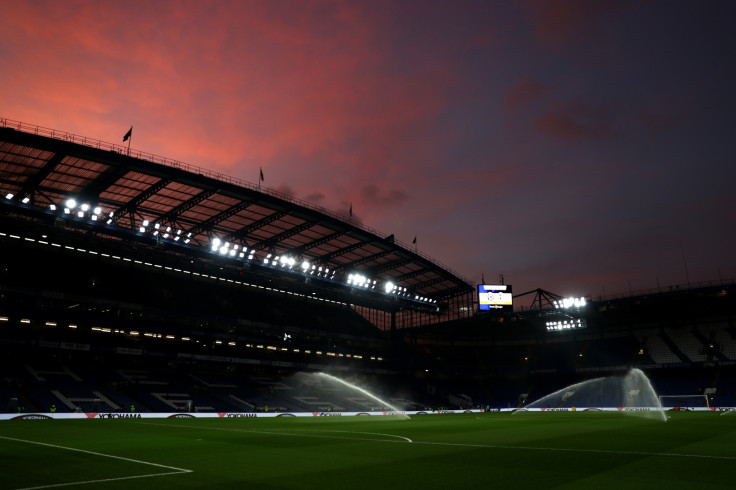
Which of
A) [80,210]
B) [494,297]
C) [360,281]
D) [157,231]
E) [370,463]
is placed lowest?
[370,463]

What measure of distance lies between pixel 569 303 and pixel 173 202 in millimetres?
53560

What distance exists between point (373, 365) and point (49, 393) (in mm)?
46187

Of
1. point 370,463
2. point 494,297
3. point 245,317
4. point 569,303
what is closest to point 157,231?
point 245,317

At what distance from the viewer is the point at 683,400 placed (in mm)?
64688

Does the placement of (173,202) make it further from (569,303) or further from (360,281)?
(569,303)

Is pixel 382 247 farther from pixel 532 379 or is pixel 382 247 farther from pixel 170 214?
pixel 532 379

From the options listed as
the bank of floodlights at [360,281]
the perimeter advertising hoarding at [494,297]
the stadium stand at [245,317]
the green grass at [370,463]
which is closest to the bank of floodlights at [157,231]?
the stadium stand at [245,317]

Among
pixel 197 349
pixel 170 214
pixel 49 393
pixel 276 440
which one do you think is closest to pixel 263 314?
pixel 197 349

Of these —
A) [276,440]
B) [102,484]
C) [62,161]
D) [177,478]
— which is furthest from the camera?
[62,161]

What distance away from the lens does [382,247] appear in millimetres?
65438

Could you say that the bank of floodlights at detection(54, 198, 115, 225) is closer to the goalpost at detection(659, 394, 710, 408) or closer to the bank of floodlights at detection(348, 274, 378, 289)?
the bank of floodlights at detection(348, 274, 378, 289)

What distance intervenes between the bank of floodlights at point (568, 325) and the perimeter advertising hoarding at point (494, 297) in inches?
482

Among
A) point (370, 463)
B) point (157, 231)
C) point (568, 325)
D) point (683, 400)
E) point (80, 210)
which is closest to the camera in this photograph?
point (370, 463)

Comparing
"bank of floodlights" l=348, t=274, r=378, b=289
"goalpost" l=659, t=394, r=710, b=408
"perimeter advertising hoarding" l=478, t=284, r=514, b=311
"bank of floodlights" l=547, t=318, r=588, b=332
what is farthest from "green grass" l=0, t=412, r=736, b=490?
"bank of floodlights" l=547, t=318, r=588, b=332
